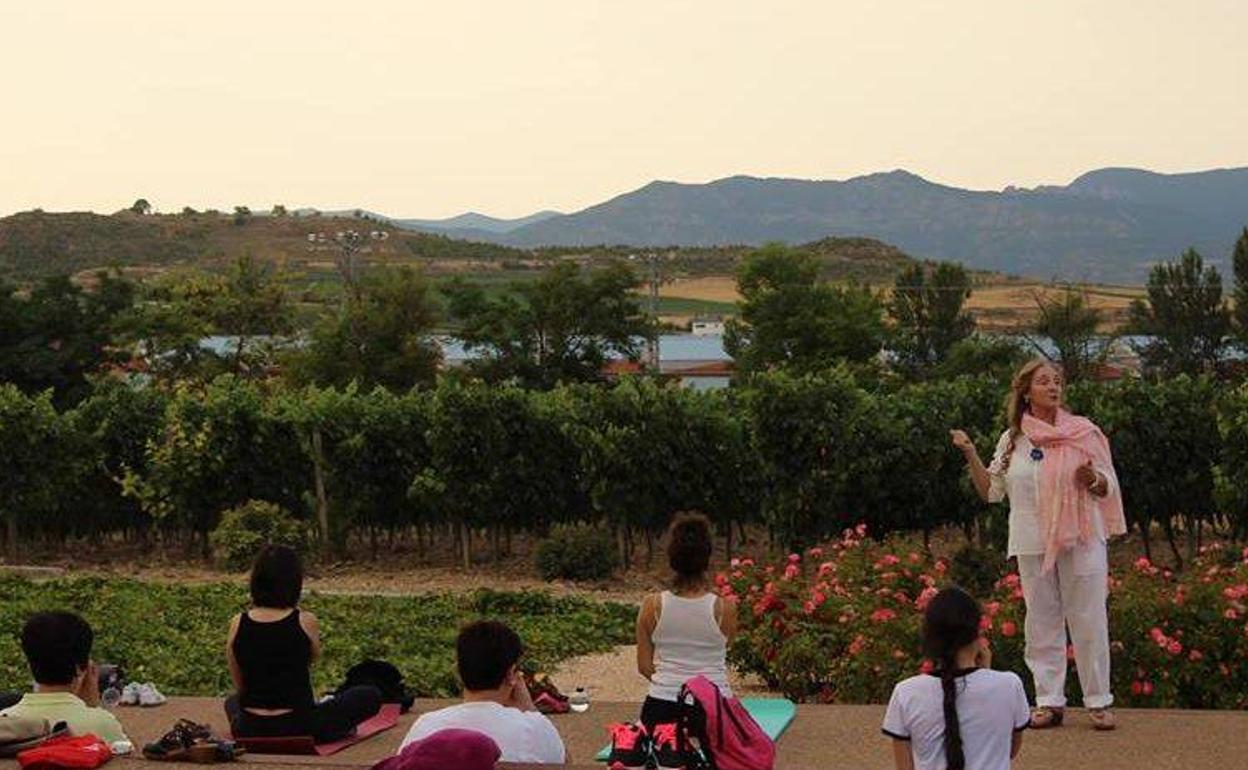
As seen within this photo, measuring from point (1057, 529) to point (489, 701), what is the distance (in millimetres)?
3063

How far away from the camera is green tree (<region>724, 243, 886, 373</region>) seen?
4775 centimetres

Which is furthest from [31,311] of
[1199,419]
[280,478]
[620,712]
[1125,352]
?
[1125,352]

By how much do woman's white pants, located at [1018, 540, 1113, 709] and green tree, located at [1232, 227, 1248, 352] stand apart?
171 ft

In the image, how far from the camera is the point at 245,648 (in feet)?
27.2

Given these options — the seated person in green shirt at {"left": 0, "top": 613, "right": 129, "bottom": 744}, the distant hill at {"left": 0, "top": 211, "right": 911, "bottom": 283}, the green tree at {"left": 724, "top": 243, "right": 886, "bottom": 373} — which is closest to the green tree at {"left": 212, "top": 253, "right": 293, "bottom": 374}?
the green tree at {"left": 724, "top": 243, "right": 886, "bottom": 373}

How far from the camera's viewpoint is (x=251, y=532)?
2341 cm

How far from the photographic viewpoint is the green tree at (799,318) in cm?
4775

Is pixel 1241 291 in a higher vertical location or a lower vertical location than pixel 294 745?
lower

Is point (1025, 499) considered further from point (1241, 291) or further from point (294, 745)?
point (1241, 291)

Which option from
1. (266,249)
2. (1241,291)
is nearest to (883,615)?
(1241,291)

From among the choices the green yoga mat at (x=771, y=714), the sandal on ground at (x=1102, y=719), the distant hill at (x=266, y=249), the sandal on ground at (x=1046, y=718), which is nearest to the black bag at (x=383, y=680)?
the green yoga mat at (x=771, y=714)

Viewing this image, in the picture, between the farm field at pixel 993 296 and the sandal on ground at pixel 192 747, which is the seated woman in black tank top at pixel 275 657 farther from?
the farm field at pixel 993 296

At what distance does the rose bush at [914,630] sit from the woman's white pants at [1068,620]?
0.89 meters

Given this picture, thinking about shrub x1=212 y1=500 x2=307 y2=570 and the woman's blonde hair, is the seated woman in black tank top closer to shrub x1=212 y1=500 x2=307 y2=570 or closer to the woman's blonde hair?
the woman's blonde hair
